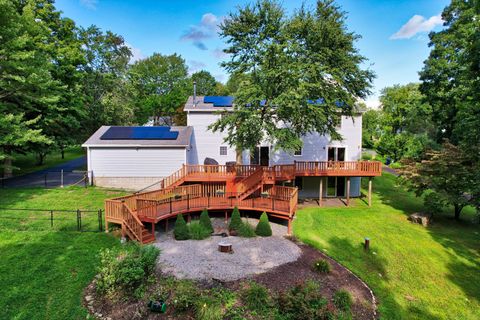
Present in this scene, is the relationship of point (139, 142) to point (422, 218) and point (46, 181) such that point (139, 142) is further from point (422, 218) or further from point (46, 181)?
point (422, 218)

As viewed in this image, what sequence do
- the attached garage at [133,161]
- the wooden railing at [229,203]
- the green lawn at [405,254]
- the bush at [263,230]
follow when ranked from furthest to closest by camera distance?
the attached garage at [133,161] < the wooden railing at [229,203] < the bush at [263,230] < the green lawn at [405,254]

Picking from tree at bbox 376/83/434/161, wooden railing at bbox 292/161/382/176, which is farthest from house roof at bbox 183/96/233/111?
tree at bbox 376/83/434/161

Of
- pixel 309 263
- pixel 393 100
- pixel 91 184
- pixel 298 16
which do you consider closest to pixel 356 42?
pixel 298 16

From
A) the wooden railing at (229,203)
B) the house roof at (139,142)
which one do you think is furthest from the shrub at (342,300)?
the house roof at (139,142)

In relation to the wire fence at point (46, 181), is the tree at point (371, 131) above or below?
Answer: above

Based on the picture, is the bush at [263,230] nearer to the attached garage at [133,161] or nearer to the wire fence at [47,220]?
the wire fence at [47,220]

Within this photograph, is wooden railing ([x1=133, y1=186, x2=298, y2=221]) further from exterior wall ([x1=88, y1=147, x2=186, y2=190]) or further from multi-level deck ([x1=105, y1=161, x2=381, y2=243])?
exterior wall ([x1=88, y1=147, x2=186, y2=190])
